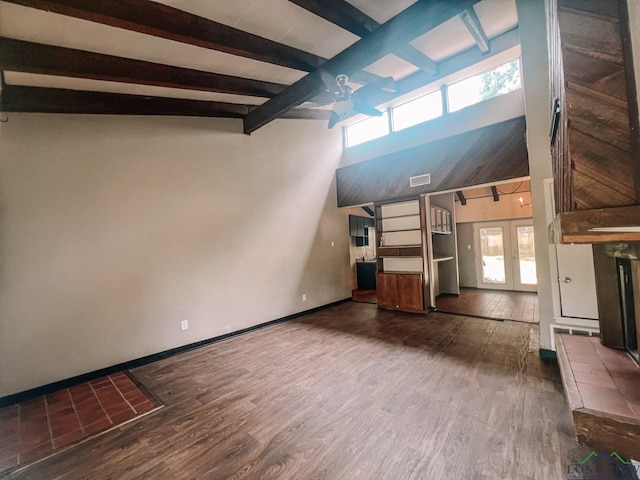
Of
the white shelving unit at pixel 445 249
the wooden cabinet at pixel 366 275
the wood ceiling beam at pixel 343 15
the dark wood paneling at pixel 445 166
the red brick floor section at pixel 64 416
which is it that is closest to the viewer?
the red brick floor section at pixel 64 416

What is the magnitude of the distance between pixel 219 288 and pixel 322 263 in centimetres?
249

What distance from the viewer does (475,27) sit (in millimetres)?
3549

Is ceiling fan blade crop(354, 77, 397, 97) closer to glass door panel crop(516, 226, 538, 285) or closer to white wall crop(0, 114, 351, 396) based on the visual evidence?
white wall crop(0, 114, 351, 396)

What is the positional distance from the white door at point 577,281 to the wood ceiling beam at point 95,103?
5.19 meters

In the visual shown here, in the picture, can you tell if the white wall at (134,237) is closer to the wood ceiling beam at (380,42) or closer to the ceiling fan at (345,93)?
the wood ceiling beam at (380,42)

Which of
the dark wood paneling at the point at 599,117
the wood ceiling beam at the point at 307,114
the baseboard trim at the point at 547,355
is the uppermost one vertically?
the wood ceiling beam at the point at 307,114

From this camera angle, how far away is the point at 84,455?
1940 mm

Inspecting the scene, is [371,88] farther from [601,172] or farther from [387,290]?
[387,290]

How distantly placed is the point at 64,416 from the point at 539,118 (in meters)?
6.00

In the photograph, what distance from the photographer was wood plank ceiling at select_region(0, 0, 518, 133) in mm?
2180

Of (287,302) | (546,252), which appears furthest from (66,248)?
(546,252)

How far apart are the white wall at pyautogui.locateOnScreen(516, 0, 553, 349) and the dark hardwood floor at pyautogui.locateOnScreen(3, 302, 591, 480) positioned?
0.85 meters

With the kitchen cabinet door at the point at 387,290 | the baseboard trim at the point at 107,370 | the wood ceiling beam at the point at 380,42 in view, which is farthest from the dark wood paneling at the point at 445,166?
the baseboard trim at the point at 107,370

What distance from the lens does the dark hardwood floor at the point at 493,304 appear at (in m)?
4.84
